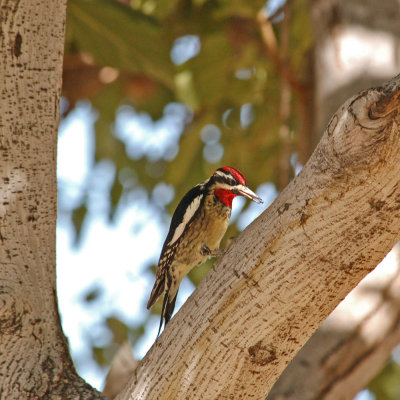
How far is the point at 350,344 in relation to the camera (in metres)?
3.19

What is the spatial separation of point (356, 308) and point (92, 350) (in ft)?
10.5

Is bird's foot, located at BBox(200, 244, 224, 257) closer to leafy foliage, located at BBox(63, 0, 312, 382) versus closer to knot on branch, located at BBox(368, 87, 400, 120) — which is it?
leafy foliage, located at BBox(63, 0, 312, 382)

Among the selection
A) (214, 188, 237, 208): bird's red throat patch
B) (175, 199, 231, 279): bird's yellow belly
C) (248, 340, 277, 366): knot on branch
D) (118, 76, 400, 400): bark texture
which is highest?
(214, 188, 237, 208): bird's red throat patch

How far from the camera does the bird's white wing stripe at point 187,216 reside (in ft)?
11.3

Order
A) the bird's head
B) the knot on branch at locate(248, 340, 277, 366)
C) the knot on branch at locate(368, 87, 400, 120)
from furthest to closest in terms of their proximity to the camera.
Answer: the bird's head
the knot on branch at locate(248, 340, 277, 366)
the knot on branch at locate(368, 87, 400, 120)

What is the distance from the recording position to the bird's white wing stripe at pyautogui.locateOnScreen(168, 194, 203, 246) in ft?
11.3

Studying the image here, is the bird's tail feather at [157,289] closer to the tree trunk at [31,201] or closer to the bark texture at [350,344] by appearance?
the bark texture at [350,344]

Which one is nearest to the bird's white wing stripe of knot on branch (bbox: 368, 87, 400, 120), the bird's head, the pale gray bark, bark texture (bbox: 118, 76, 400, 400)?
the bird's head

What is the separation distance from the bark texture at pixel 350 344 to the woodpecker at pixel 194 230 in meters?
0.66

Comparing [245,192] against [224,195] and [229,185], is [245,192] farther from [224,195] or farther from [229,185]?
[224,195]

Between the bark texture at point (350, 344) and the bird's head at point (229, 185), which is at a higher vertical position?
the bird's head at point (229, 185)

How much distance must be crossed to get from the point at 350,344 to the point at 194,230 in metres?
0.99

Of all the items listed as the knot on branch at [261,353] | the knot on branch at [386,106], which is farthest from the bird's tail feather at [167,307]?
the knot on branch at [386,106]

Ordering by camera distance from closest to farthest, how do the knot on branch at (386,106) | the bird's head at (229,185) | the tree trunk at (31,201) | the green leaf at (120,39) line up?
the knot on branch at (386,106) < the tree trunk at (31,201) < the bird's head at (229,185) < the green leaf at (120,39)
